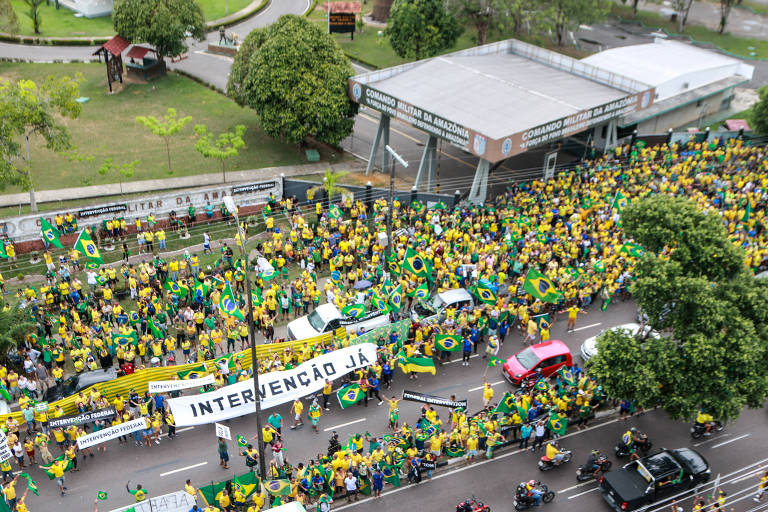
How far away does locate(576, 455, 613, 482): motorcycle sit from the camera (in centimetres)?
2639

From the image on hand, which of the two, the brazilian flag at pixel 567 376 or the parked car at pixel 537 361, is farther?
the parked car at pixel 537 361

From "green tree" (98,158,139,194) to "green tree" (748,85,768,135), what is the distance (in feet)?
139

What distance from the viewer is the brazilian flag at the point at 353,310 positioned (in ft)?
104

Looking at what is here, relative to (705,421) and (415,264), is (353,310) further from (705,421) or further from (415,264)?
(705,421)

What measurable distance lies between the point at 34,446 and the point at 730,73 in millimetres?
58060

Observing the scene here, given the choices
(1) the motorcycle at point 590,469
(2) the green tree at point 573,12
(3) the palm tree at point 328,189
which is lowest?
(1) the motorcycle at point 590,469

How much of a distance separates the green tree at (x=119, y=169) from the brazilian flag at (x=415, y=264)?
64.7 ft

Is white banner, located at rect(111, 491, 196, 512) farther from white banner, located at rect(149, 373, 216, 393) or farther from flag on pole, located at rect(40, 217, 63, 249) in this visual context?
flag on pole, located at rect(40, 217, 63, 249)

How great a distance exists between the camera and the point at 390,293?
32.6 metres

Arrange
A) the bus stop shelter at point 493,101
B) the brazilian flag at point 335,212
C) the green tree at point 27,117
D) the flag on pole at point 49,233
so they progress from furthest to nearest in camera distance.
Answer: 1. the bus stop shelter at point 493,101
2. the brazilian flag at point 335,212
3. the green tree at point 27,117
4. the flag on pole at point 49,233

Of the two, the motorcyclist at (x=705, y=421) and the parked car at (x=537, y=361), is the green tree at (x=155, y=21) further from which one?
the motorcyclist at (x=705, y=421)

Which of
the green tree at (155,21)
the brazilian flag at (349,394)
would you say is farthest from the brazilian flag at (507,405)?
the green tree at (155,21)

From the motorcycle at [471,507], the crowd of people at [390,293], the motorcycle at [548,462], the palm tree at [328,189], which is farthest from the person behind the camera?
the palm tree at [328,189]

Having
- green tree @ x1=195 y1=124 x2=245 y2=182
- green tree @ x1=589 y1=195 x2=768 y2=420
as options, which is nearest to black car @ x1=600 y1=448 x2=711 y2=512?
green tree @ x1=589 y1=195 x2=768 y2=420
